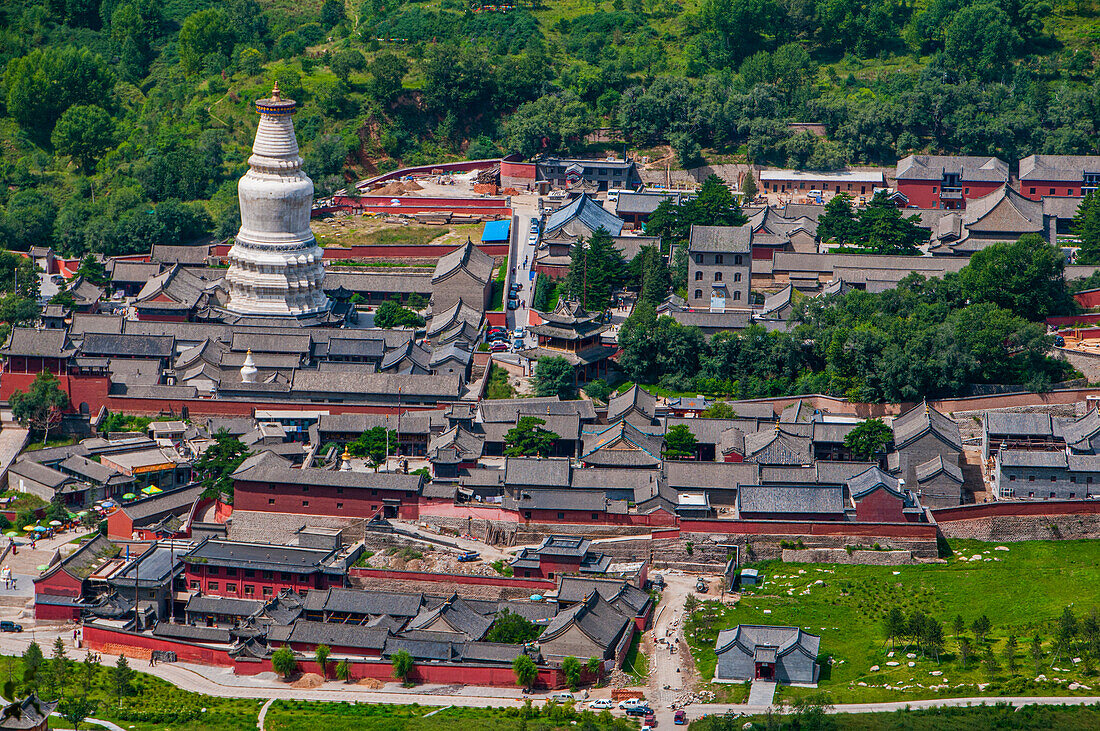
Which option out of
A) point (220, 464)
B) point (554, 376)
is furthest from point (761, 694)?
point (220, 464)

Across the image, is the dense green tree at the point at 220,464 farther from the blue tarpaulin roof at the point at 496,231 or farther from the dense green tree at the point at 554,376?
the blue tarpaulin roof at the point at 496,231

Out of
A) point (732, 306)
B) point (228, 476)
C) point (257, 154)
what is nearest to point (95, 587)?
point (228, 476)

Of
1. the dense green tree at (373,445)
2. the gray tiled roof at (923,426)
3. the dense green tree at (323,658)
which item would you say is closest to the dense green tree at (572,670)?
the dense green tree at (323,658)

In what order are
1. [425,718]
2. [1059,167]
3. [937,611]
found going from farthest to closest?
[1059,167] → [937,611] → [425,718]

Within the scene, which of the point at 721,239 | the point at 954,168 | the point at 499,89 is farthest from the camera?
the point at 499,89

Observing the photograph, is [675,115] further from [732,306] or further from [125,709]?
[125,709]

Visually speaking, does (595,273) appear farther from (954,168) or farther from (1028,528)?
(954,168)
